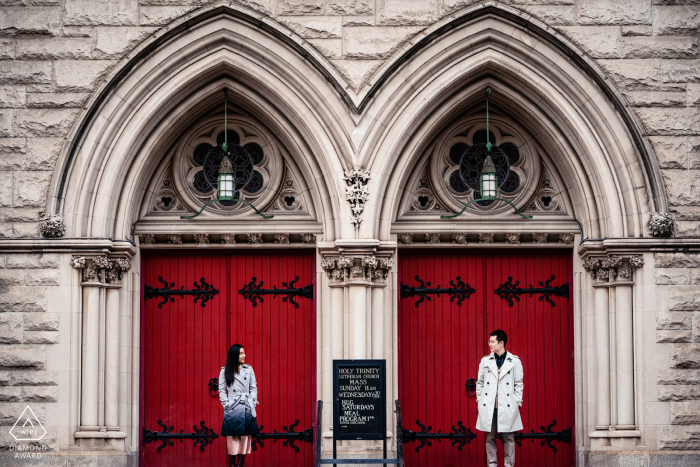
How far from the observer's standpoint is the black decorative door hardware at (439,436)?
13.8m

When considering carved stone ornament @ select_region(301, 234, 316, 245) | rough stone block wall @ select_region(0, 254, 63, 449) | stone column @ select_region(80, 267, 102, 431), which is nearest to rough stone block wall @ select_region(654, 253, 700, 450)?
carved stone ornament @ select_region(301, 234, 316, 245)

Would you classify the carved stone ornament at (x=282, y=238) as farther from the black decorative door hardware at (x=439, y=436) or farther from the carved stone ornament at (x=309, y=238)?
the black decorative door hardware at (x=439, y=436)

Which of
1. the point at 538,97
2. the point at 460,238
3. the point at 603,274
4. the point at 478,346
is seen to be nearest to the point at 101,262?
the point at 460,238

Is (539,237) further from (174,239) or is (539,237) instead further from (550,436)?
(174,239)

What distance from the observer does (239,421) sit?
467 inches

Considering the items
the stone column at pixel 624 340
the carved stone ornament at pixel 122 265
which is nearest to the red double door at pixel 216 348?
the carved stone ornament at pixel 122 265

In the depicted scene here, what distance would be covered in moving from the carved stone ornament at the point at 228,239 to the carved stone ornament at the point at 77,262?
1.93m

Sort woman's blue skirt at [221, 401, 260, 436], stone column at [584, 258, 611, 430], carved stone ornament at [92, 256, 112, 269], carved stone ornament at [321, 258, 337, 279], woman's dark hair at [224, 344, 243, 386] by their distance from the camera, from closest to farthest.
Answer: woman's blue skirt at [221, 401, 260, 436], woman's dark hair at [224, 344, 243, 386], carved stone ornament at [92, 256, 112, 269], stone column at [584, 258, 611, 430], carved stone ornament at [321, 258, 337, 279]

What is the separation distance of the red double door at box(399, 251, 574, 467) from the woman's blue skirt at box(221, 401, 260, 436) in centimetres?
264

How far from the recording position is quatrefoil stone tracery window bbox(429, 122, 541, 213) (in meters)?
14.1

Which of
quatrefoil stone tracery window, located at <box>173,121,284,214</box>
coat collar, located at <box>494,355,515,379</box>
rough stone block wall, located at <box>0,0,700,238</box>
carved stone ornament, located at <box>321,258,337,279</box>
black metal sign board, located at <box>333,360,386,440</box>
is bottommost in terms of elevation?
black metal sign board, located at <box>333,360,386,440</box>

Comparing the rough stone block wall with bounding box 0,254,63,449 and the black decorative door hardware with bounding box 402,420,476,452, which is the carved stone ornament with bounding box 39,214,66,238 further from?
the black decorative door hardware with bounding box 402,420,476,452

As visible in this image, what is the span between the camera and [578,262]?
13.9 m

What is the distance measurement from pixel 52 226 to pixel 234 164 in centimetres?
260
